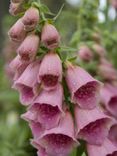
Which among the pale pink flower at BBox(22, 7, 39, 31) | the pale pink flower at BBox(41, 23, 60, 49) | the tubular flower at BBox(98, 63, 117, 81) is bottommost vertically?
the tubular flower at BBox(98, 63, 117, 81)

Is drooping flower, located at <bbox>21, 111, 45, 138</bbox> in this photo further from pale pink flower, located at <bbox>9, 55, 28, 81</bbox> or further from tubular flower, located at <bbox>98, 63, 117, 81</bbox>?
tubular flower, located at <bbox>98, 63, 117, 81</bbox>

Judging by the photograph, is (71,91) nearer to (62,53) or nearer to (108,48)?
(62,53)

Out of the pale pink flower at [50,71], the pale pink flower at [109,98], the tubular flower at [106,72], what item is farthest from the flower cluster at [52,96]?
the tubular flower at [106,72]

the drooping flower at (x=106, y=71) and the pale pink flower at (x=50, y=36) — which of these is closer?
the pale pink flower at (x=50, y=36)

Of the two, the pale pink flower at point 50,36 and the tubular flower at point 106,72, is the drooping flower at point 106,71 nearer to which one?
the tubular flower at point 106,72

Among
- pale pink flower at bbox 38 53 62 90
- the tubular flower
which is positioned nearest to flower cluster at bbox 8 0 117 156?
pale pink flower at bbox 38 53 62 90

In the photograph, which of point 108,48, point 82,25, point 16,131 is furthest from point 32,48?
point 16,131

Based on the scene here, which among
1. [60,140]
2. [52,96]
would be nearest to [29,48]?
[52,96]
